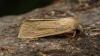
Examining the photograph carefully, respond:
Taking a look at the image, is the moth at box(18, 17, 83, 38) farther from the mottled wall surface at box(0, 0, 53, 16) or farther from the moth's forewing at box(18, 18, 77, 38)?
the mottled wall surface at box(0, 0, 53, 16)

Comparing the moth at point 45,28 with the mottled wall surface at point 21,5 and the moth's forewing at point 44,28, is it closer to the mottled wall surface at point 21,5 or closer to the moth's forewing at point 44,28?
the moth's forewing at point 44,28

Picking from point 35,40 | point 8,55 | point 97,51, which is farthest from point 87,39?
point 8,55

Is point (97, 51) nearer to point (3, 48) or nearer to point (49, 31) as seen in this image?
point (49, 31)

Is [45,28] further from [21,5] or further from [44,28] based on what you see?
[21,5]

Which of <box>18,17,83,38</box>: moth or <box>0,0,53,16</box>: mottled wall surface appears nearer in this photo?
<box>18,17,83,38</box>: moth

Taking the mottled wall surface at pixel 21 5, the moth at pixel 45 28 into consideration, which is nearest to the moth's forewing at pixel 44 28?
the moth at pixel 45 28

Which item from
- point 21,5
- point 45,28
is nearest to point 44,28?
point 45,28

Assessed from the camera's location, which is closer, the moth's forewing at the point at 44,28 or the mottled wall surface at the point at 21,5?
the moth's forewing at the point at 44,28

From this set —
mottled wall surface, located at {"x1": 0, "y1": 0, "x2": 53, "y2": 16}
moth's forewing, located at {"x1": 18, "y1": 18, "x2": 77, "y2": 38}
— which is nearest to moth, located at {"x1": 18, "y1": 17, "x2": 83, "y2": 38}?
moth's forewing, located at {"x1": 18, "y1": 18, "x2": 77, "y2": 38}
